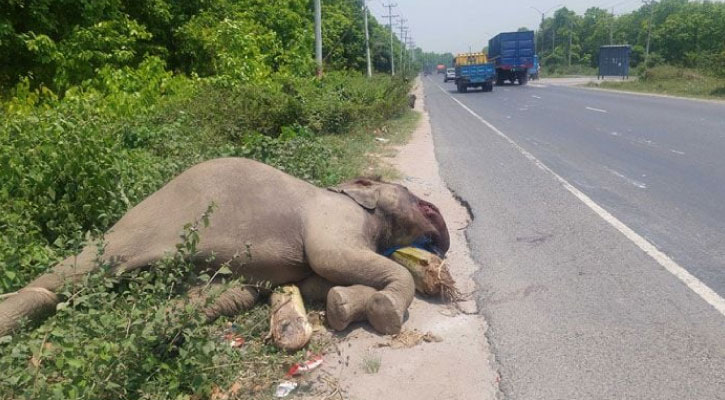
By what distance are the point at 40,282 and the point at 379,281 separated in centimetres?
200

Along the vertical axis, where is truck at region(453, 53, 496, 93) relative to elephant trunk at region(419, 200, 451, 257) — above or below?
below

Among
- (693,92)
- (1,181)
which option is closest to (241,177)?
(1,181)

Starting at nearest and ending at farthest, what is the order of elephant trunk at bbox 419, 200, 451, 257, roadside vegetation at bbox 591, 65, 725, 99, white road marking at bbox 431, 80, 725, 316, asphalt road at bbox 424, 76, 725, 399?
asphalt road at bbox 424, 76, 725, 399 < white road marking at bbox 431, 80, 725, 316 < elephant trunk at bbox 419, 200, 451, 257 < roadside vegetation at bbox 591, 65, 725, 99

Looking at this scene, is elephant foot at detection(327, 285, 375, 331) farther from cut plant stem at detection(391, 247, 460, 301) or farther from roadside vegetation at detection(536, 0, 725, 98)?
roadside vegetation at detection(536, 0, 725, 98)

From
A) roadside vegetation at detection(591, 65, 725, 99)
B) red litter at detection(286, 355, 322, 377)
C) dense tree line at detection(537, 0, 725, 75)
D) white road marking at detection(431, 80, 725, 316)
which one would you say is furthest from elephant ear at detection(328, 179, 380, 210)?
dense tree line at detection(537, 0, 725, 75)

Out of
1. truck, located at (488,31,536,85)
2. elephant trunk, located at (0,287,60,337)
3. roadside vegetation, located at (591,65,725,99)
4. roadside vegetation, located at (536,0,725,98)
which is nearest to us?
elephant trunk, located at (0,287,60,337)

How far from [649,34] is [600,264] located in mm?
50073

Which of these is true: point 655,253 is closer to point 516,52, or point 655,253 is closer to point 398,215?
point 398,215

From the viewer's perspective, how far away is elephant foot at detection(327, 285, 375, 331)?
3537 millimetres

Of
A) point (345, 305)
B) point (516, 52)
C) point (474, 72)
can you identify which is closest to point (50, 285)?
point (345, 305)

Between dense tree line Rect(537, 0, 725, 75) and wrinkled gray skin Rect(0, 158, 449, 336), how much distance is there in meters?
32.7

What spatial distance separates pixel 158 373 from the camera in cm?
277

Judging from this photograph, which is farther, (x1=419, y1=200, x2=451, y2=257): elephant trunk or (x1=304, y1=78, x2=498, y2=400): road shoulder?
(x1=419, y1=200, x2=451, y2=257): elephant trunk

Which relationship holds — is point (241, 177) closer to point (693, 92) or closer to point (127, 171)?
point (127, 171)
